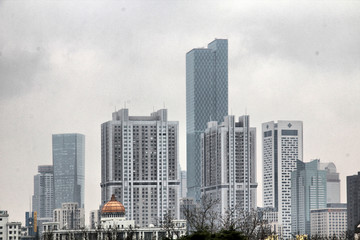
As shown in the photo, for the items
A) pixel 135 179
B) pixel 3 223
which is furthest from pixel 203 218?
pixel 135 179

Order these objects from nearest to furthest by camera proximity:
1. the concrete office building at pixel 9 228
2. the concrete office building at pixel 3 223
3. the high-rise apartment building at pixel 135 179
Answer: the concrete office building at pixel 3 223 < the concrete office building at pixel 9 228 < the high-rise apartment building at pixel 135 179

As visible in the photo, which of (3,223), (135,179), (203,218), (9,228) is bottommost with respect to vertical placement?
(9,228)

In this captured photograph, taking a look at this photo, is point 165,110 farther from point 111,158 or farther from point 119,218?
point 119,218

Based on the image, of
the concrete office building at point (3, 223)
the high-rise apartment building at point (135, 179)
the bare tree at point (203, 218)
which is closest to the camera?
the bare tree at point (203, 218)

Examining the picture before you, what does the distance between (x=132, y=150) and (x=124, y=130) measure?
173 inches

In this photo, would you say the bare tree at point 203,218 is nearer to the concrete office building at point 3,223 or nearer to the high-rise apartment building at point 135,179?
the concrete office building at point 3,223

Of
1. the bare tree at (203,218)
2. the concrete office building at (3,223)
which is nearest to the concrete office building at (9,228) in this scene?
the concrete office building at (3,223)

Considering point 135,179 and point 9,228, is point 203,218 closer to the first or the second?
point 9,228

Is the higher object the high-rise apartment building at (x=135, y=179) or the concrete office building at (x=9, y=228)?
the high-rise apartment building at (x=135, y=179)

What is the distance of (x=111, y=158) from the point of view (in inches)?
7756

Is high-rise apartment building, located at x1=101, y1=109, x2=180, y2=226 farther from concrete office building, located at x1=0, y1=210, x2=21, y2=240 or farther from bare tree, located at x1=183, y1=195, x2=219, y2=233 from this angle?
bare tree, located at x1=183, y1=195, x2=219, y2=233

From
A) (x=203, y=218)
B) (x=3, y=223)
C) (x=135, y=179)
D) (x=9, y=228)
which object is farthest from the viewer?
(x=135, y=179)

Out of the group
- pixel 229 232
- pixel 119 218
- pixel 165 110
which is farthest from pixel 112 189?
pixel 229 232

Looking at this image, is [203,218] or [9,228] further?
[9,228]
